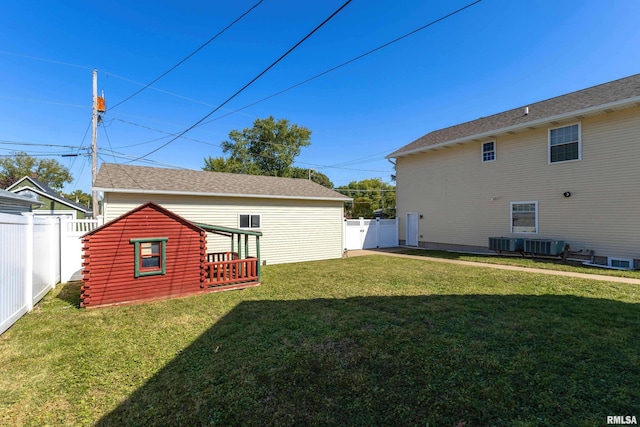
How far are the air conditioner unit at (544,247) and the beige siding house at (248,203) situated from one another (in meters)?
7.91

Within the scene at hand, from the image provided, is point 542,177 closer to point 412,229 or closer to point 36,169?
point 412,229

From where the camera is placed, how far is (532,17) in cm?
783

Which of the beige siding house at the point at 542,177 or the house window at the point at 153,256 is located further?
the beige siding house at the point at 542,177

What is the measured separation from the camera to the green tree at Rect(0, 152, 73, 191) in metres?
42.8

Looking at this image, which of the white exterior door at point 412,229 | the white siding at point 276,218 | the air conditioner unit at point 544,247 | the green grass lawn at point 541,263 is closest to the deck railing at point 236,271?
the white siding at point 276,218

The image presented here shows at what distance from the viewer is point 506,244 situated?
12531mm

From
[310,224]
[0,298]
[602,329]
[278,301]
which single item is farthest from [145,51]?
[602,329]

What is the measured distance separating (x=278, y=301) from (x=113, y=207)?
648 cm

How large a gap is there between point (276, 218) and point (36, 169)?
58704mm

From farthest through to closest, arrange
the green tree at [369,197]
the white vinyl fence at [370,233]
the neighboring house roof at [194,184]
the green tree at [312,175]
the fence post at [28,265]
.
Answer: the green tree at [369,197] < the green tree at [312,175] < the white vinyl fence at [370,233] < the neighboring house roof at [194,184] < the fence post at [28,265]

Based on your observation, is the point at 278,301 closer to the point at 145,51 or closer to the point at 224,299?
the point at 224,299

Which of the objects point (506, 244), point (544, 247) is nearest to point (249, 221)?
point (506, 244)

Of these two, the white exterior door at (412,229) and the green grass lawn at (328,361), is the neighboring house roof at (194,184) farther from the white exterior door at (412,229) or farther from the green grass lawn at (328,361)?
the white exterior door at (412,229)

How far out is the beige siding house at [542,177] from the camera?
1015 centimetres
